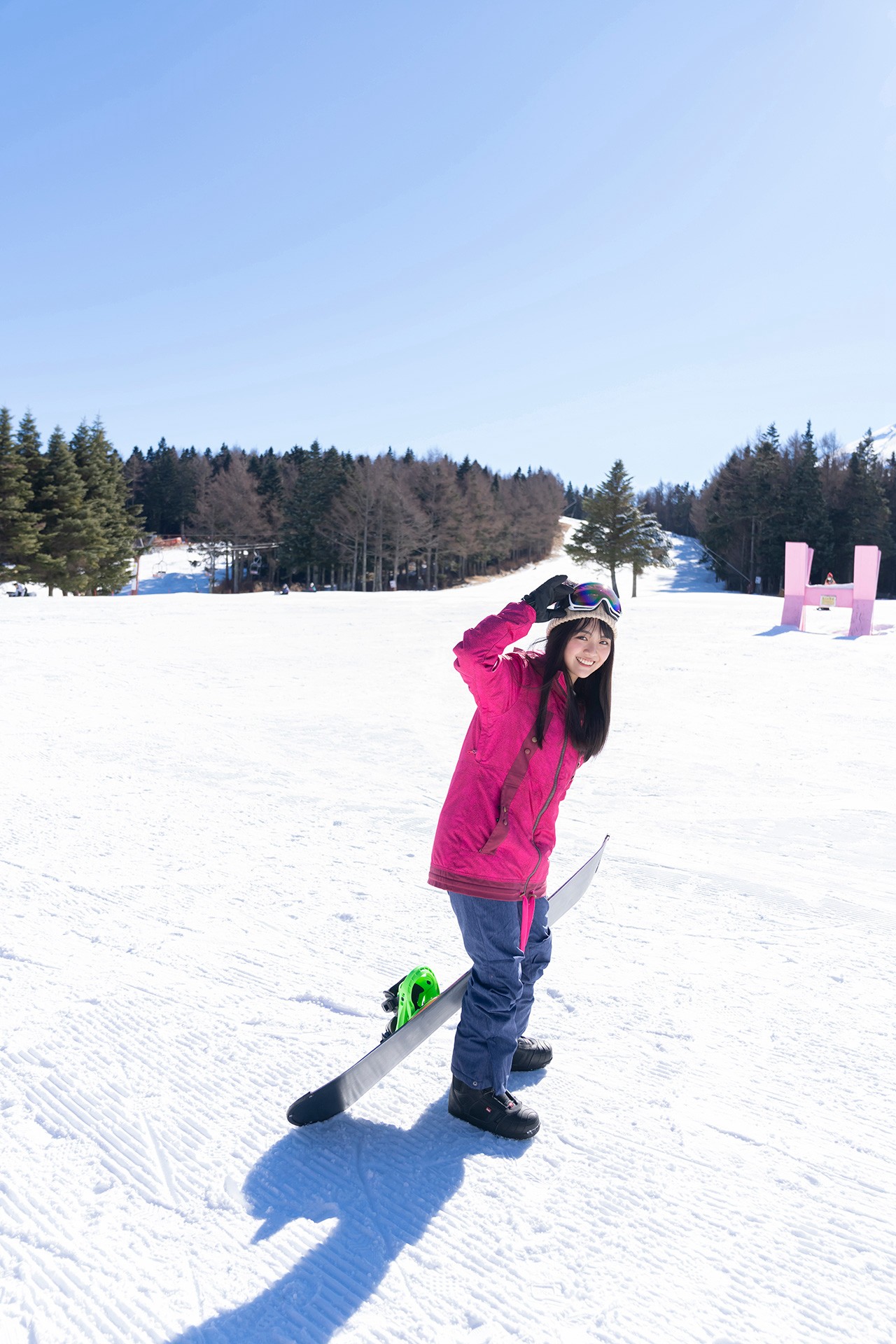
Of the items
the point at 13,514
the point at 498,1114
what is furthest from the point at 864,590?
the point at 13,514

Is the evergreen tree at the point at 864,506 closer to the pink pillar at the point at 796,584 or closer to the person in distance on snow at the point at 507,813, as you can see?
the pink pillar at the point at 796,584

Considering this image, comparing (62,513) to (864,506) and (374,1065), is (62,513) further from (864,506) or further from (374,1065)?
(864,506)

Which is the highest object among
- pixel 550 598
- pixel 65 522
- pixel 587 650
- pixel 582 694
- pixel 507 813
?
pixel 65 522

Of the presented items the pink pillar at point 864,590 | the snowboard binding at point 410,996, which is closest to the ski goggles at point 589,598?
the snowboard binding at point 410,996

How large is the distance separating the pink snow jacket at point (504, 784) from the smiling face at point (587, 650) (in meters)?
0.08

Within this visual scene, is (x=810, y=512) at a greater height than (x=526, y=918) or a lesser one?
greater

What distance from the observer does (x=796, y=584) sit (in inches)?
632

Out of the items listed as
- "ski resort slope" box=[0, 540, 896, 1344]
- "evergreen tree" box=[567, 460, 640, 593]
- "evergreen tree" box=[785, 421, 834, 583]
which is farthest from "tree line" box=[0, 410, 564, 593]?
"ski resort slope" box=[0, 540, 896, 1344]

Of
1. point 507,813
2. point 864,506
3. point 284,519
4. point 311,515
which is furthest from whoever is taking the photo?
point 284,519

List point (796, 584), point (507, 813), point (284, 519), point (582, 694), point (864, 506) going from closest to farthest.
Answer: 1. point (507, 813)
2. point (582, 694)
3. point (796, 584)
4. point (864, 506)
5. point (284, 519)

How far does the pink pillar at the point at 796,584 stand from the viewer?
52.5 ft

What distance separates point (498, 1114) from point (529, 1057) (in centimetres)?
34

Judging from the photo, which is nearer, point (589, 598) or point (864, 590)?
point (589, 598)

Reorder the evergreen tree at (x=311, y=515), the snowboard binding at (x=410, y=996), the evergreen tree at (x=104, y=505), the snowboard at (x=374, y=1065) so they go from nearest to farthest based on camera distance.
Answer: the snowboard at (x=374, y=1065) < the snowboard binding at (x=410, y=996) < the evergreen tree at (x=104, y=505) < the evergreen tree at (x=311, y=515)
